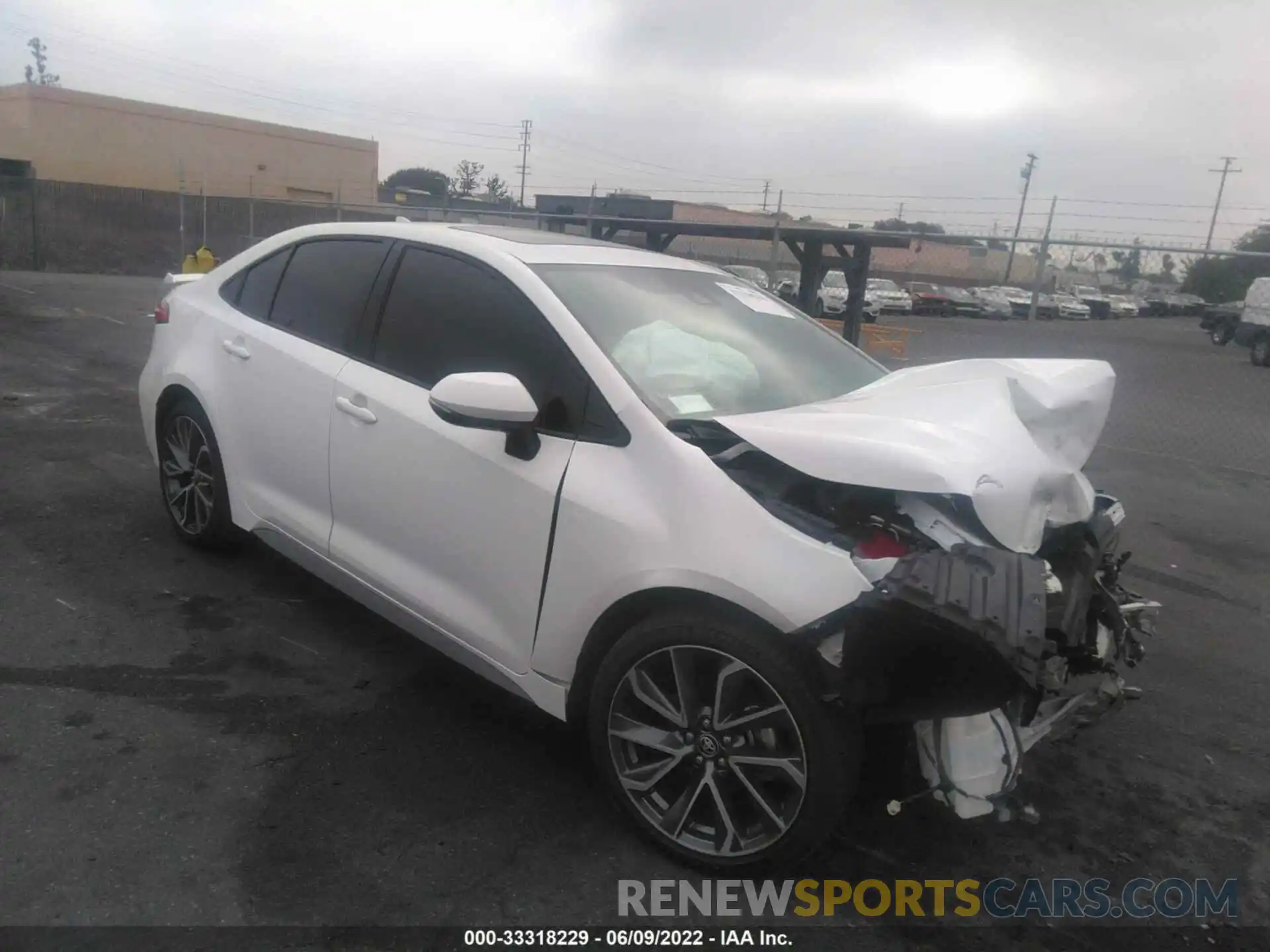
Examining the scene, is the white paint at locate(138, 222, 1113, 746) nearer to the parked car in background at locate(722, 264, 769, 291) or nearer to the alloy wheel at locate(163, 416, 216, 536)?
the alloy wheel at locate(163, 416, 216, 536)

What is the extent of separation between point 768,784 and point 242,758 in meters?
1.66

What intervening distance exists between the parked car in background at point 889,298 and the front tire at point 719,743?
25.4 meters

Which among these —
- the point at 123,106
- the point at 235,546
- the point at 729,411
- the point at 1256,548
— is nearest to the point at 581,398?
the point at 729,411

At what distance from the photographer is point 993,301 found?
27.3 m

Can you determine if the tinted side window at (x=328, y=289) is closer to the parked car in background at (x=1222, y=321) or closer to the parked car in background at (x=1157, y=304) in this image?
the parked car in background at (x=1222, y=321)

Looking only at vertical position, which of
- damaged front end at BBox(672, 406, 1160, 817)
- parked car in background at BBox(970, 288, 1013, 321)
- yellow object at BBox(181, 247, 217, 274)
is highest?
damaged front end at BBox(672, 406, 1160, 817)

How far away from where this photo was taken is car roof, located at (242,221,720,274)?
348 cm

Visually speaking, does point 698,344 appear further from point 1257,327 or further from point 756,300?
point 1257,327

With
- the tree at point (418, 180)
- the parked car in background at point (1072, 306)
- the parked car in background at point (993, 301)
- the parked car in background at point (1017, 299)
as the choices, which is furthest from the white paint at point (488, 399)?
the tree at point (418, 180)

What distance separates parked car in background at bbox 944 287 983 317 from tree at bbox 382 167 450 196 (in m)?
33.0

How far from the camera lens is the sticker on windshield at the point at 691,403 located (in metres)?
2.95

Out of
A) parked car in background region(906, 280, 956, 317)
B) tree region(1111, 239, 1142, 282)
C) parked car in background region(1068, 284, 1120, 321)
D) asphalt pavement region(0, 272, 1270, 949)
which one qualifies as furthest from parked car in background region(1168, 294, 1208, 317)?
asphalt pavement region(0, 272, 1270, 949)

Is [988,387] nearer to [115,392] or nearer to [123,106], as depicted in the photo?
[115,392]

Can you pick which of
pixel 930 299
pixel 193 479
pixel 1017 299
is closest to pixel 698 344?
pixel 193 479
